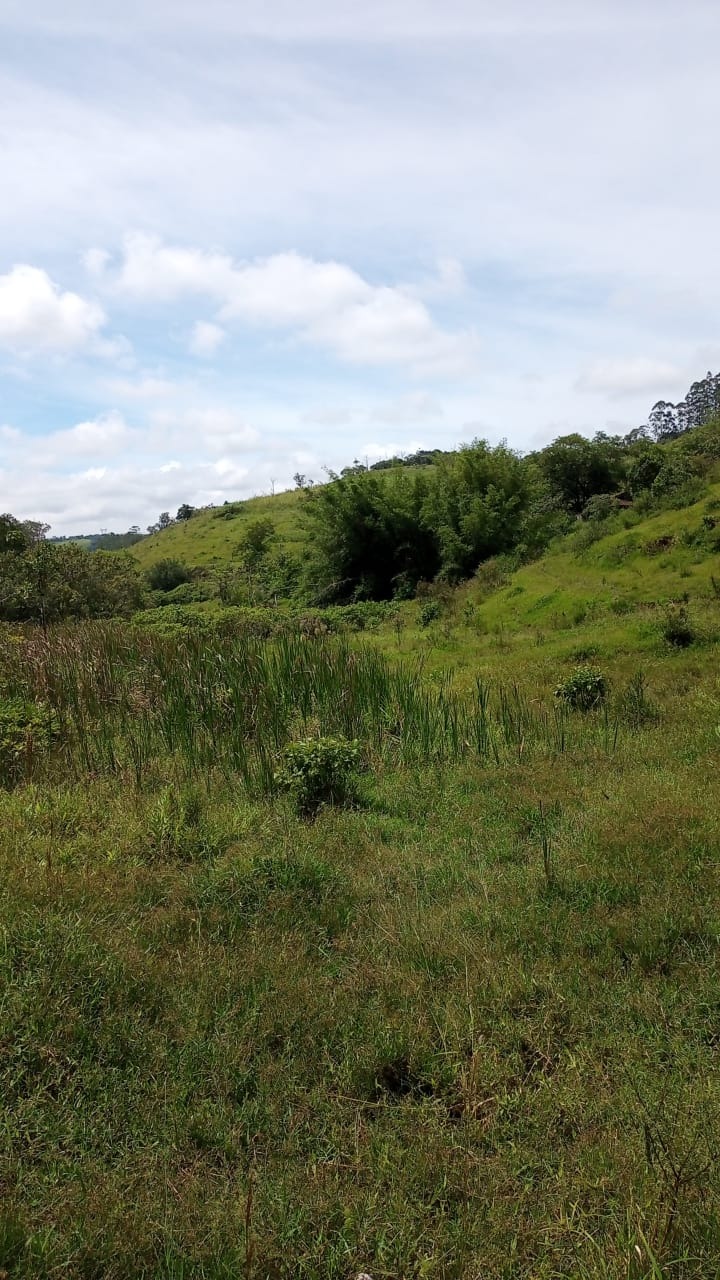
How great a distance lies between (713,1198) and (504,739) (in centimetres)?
527

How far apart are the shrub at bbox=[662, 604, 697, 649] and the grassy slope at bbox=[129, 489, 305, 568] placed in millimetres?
23338

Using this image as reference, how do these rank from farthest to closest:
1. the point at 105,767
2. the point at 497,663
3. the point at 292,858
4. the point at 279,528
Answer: the point at 279,528, the point at 497,663, the point at 105,767, the point at 292,858

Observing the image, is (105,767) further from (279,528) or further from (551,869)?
(279,528)

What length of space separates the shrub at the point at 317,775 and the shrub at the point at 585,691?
370 cm

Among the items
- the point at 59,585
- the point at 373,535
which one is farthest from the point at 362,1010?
the point at 373,535

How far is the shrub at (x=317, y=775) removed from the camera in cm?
570

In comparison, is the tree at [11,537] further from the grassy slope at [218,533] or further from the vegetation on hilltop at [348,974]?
the grassy slope at [218,533]

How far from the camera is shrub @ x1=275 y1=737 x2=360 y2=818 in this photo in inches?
224

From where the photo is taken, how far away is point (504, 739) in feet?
24.1

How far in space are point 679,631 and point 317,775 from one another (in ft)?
23.9

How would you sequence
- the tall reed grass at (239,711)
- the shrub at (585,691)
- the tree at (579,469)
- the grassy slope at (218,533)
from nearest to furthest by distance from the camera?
the tall reed grass at (239,711), the shrub at (585,691), the tree at (579,469), the grassy slope at (218,533)

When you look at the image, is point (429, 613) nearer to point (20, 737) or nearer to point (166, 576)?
point (20, 737)

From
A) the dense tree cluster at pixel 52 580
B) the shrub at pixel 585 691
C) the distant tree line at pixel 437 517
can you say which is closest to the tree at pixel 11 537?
the dense tree cluster at pixel 52 580

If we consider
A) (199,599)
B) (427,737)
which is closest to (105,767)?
(427,737)
